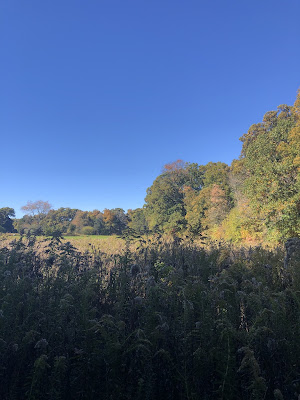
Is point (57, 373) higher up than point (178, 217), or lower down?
lower down

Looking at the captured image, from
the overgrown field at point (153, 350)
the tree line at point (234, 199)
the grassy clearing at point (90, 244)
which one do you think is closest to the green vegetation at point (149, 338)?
the overgrown field at point (153, 350)

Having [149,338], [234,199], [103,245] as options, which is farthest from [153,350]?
[234,199]

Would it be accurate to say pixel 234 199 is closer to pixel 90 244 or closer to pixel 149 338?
pixel 90 244

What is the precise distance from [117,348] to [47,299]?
5.90 ft

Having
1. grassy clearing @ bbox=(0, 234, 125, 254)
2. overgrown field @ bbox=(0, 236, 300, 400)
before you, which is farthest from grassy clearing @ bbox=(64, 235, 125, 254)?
overgrown field @ bbox=(0, 236, 300, 400)

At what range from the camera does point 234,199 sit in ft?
85.4

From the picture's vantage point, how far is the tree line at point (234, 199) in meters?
12.0

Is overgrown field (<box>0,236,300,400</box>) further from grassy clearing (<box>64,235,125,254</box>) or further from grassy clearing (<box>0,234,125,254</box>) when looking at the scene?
grassy clearing (<box>64,235,125,254</box>)

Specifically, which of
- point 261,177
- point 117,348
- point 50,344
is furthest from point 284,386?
point 261,177

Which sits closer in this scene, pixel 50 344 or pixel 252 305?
pixel 50 344

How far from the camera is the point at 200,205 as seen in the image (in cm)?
2994

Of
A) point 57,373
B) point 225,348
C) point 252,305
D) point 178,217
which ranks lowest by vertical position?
point 57,373

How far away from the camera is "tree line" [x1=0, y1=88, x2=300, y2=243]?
12.0m

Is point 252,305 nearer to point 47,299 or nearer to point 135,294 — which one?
point 135,294
